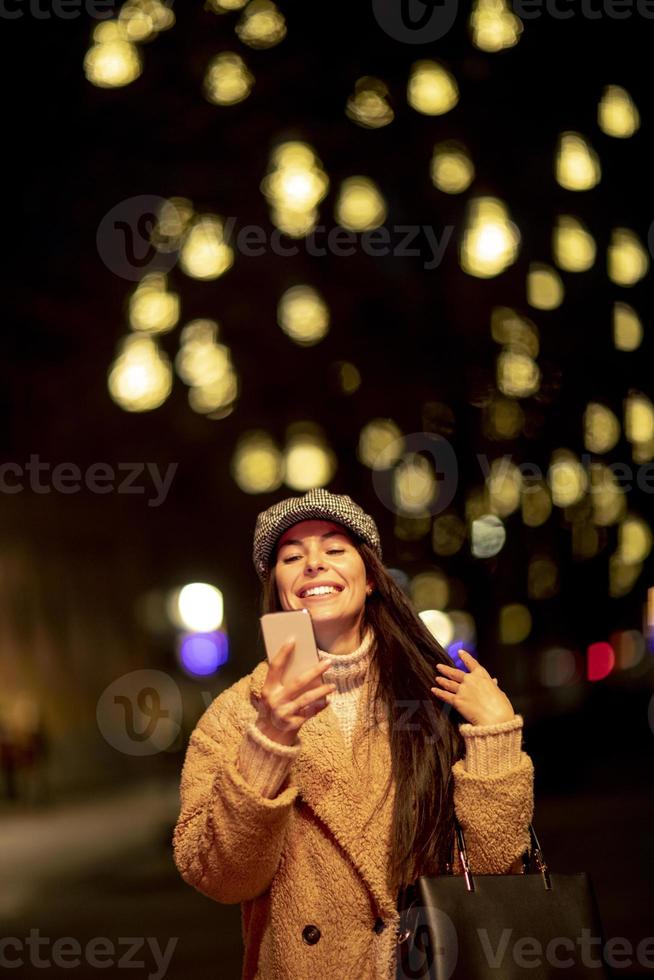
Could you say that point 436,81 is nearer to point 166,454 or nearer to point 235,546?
point 166,454

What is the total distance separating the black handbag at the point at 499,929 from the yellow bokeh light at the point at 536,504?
315 inches

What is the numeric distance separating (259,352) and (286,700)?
5.71 meters

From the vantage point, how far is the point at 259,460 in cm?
797

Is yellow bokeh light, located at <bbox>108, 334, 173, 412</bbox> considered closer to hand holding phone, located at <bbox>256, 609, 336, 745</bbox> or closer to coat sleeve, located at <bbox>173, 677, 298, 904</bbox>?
coat sleeve, located at <bbox>173, 677, 298, 904</bbox>

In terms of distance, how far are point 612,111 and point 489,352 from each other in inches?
88.9

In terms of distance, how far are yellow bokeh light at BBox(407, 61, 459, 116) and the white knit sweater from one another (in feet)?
15.7

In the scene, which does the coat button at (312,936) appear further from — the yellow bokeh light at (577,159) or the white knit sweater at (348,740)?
the yellow bokeh light at (577,159)

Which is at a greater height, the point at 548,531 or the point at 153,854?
the point at 548,531

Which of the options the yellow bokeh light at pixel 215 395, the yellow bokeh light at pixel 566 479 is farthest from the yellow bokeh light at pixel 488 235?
the yellow bokeh light at pixel 566 479

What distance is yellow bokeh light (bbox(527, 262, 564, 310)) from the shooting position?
8.12m

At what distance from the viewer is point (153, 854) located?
780 cm

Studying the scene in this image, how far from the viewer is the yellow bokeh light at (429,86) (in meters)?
6.40

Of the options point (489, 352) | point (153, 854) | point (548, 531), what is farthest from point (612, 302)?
point (153, 854)

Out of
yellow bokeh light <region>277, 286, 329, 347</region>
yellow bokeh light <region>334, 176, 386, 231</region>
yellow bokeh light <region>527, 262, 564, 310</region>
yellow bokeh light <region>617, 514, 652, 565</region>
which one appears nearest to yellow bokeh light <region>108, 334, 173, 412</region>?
yellow bokeh light <region>277, 286, 329, 347</region>
